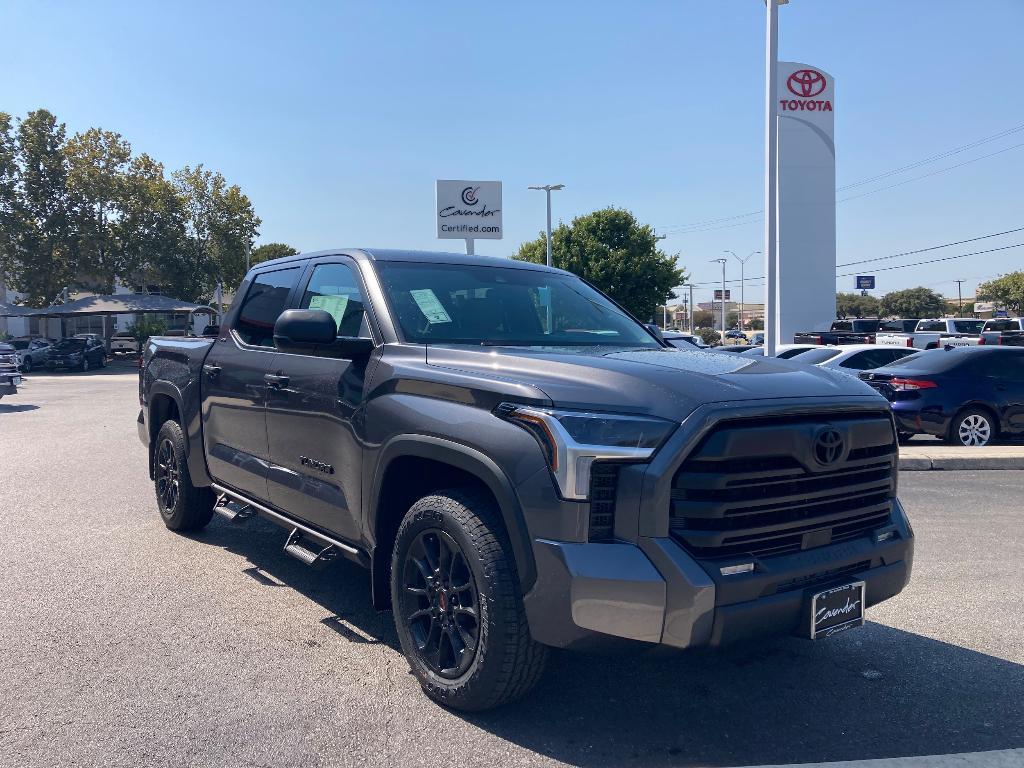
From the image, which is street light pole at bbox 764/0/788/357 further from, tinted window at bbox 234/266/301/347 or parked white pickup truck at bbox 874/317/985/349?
tinted window at bbox 234/266/301/347

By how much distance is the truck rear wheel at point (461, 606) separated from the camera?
3.21m

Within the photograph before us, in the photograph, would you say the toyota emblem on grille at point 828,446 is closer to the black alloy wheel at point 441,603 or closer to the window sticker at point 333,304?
the black alloy wheel at point 441,603

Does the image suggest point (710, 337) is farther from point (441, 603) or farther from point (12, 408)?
point (441, 603)

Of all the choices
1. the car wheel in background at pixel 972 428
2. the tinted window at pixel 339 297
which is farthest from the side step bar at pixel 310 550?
the car wheel in background at pixel 972 428

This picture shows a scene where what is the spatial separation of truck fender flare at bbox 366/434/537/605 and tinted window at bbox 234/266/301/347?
168 centimetres

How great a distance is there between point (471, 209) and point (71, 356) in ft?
62.5

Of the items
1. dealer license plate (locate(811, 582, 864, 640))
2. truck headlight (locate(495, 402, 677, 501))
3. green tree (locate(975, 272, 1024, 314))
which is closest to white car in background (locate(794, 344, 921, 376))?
dealer license plate (locate(811, 582, 864, 640))

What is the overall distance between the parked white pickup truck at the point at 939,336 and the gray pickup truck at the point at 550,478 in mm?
13307

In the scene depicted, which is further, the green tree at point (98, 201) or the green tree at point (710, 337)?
the green tree at point (710, 337)

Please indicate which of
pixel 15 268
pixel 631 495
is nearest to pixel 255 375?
pixel 631 495

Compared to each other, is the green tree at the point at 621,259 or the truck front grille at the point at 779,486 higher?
the green tree at the point at 621,259

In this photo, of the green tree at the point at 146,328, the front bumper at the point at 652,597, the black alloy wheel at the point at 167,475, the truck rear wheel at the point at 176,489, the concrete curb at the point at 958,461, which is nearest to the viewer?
the front bumper at the point at 652,597

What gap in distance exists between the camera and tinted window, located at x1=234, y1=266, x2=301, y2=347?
525 cm

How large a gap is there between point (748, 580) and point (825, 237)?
1650 inches
